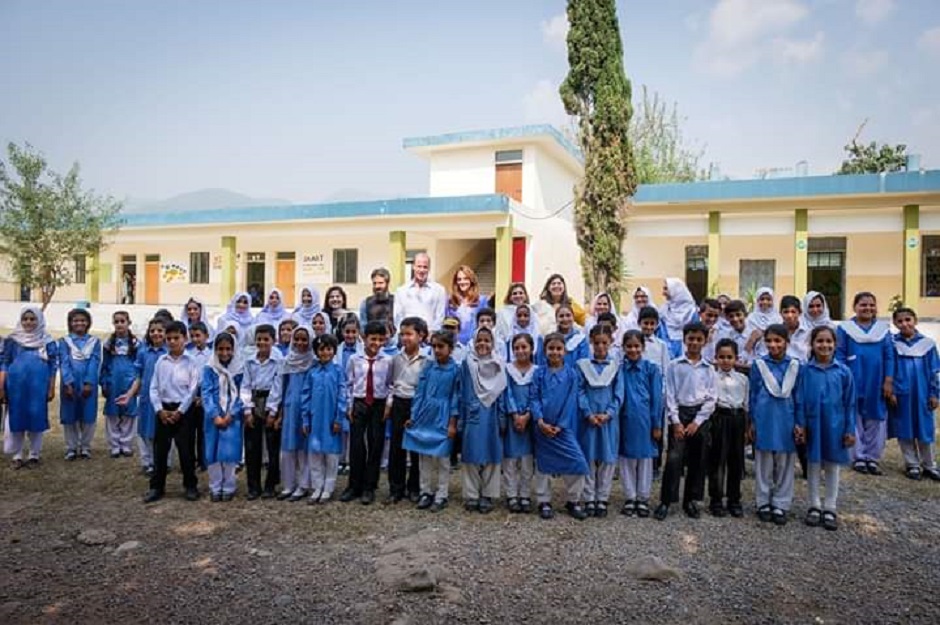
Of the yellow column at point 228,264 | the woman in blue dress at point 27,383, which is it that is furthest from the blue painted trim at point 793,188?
the woman in blue dress at point 27,383

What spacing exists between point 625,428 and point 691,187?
1102 centimetres

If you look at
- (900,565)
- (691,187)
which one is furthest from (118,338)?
(691,187)

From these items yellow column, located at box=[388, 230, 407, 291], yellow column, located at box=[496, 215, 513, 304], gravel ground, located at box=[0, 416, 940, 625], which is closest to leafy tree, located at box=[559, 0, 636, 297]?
yellow column, located at box=[496, 215, 513, 304]

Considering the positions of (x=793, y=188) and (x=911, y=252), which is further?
(x=793, y=188)

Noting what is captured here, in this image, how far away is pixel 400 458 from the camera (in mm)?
4430

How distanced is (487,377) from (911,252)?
1232cm

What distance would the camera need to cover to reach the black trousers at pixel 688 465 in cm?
409

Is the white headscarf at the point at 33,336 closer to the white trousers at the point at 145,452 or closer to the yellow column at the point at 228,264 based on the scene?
the white trousers at the point at 145,452

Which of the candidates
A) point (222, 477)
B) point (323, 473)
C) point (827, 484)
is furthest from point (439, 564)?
point (827, 484)

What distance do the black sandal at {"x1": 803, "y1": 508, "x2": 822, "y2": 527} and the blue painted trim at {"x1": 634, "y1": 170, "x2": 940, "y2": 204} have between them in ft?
35.2

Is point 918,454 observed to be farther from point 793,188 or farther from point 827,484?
point 793,188

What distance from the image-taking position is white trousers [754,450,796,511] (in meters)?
4.04

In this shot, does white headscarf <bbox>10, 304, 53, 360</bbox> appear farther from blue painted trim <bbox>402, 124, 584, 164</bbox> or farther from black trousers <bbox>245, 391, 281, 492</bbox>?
blue painted trim <bbox>402, 124, 584, 164</bbox>

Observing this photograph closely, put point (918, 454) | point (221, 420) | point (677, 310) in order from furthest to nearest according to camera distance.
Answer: point (677, 310), point (918, 454), point (221, 420)
